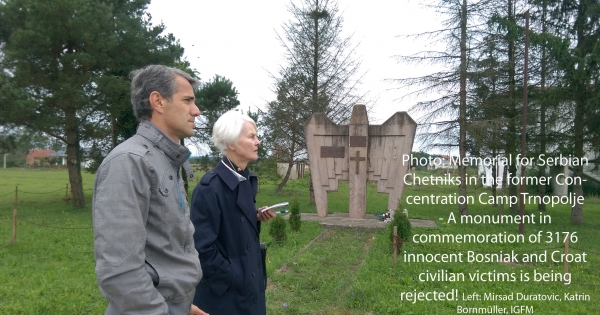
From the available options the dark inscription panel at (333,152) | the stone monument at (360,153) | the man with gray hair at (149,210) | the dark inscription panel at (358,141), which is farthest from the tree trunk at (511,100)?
the man with gray hair at (149,210)

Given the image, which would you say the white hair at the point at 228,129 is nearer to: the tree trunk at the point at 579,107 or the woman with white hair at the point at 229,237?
the woman with white hair at the point at 229,237

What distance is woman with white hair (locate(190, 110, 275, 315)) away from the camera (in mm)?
2217

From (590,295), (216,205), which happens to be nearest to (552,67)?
(590,295)

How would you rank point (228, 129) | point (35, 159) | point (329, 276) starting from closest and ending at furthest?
point (228, 129) < point (329, 276) < point (35, 159)

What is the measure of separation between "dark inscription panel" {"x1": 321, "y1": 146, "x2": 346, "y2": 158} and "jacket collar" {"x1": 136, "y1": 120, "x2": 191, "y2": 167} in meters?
9.64

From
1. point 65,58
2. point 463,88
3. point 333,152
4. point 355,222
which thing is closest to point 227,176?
point 355,222

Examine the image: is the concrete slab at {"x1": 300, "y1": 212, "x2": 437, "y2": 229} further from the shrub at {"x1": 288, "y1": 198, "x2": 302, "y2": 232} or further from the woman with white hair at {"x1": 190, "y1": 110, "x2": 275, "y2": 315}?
the woman with white hair at {"x1": 190, "y1": 110, "x2": 275, "y2": 315}

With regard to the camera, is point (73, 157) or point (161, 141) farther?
point (73, 157)

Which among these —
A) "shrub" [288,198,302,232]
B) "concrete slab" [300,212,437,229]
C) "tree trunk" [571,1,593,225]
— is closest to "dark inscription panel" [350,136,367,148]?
"concrete slab" [300,212,437,229]

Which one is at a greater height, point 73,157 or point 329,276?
point 73,157

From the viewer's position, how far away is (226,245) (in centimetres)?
229

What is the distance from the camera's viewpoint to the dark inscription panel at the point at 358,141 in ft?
36.0

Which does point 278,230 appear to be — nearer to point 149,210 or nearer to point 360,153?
point 360,153

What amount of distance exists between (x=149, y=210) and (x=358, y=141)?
9712 millimetres
